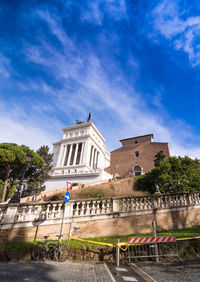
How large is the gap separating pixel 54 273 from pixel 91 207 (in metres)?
4.62

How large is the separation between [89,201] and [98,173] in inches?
1079

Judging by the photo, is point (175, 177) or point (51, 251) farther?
point (175, 177)

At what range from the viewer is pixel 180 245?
6.36m

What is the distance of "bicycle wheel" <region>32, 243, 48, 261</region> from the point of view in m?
6.16

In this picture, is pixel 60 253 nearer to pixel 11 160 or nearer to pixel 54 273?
pixel 54 273

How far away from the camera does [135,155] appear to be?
137 ft

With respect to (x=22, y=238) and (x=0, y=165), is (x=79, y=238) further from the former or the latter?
(x=0, y=165)

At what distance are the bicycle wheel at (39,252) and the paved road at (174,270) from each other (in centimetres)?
357

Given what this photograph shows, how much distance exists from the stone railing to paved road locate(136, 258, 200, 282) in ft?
11.0

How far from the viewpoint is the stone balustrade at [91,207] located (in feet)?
27.5

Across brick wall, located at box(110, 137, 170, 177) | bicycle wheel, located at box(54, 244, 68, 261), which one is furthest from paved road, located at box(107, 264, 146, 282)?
brick wall, located at box(110, 137, 170, 177)

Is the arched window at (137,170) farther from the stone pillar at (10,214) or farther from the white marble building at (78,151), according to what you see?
the stone pillar at (10,214)

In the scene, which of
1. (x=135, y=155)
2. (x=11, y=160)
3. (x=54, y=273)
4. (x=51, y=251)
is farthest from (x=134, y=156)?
(x=54, y=273)

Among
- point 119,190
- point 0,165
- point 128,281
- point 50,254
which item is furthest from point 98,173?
point 128,281
